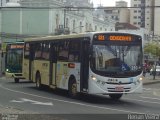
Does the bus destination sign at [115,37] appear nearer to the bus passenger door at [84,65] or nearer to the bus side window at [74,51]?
the bus passenger door at [84,65]

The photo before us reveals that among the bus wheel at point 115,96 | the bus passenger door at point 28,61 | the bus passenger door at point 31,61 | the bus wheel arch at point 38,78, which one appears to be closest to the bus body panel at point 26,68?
the bus passenger door at point 28,61

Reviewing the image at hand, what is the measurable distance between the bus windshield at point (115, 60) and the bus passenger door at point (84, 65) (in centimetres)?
44

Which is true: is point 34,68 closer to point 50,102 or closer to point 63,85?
point 63,85

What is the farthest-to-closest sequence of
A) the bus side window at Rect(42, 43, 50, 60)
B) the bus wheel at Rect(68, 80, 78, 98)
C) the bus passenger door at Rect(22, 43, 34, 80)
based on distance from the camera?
the bus passenger door at Rect(22, 43, 34, 80), the bus side window at Rect(42, 43, 50, 60), the bus wheel at Rect(68, 80, 78, 98)

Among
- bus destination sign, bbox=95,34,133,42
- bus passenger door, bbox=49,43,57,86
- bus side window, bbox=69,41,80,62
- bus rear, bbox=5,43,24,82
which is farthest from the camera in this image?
bus rear, bbox=5,43,24,82

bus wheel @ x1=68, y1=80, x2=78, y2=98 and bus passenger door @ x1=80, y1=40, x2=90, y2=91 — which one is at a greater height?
bus passenger door @ x1=80, y1=40, x2=90, y2=91

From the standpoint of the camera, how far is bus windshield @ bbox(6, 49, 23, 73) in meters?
35.9

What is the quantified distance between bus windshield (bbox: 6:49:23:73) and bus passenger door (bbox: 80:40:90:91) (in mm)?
14830

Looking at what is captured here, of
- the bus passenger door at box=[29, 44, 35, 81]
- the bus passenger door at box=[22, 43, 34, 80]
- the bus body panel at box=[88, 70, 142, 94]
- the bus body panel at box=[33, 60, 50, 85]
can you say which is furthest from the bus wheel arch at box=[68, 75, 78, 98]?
the bus passenger door at box=[22, 43, 34, 80]

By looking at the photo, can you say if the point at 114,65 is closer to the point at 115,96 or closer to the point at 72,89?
Result: the point at 115,96

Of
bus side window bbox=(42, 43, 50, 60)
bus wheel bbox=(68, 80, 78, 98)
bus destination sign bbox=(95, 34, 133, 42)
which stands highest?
bus destination sign bbox=(95, 34, 133, 42)

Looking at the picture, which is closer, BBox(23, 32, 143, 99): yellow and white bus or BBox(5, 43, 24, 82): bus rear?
BBox(23, 32, 143, 99): yellow and white bus

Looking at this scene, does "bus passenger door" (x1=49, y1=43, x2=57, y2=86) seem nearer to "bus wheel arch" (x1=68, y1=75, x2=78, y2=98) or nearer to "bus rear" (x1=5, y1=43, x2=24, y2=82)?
"bus wheel arch" (x1=68, y1=75, x2=78, y2=98)

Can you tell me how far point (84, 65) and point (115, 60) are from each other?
1.47m
